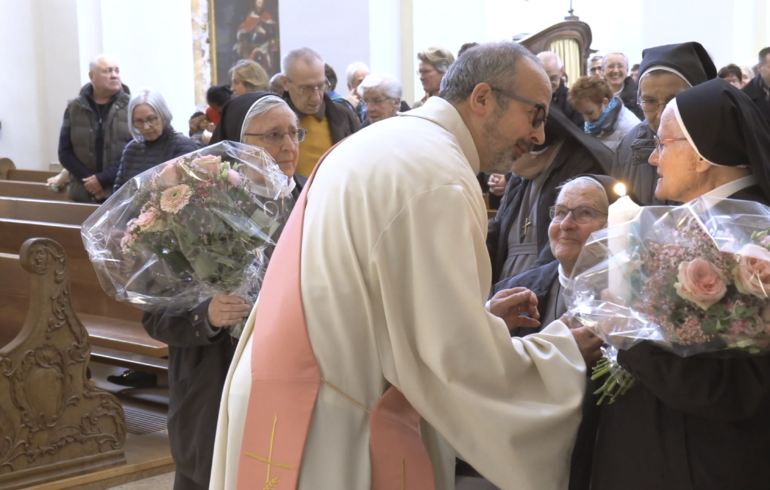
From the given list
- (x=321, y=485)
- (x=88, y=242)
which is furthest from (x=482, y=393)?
(x=88, y=242)

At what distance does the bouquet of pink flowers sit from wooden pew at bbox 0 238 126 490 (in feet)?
10.5

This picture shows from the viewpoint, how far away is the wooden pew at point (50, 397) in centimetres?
465

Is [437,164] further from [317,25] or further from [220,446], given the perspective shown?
[317,25]

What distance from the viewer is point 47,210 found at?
6.93m

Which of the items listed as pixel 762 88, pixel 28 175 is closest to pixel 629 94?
pixel 762 88

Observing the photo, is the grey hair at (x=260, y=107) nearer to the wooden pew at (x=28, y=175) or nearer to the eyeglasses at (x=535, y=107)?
the eyeglasses at (x=535, y=107)

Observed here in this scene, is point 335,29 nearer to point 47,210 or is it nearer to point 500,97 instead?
point 47,210

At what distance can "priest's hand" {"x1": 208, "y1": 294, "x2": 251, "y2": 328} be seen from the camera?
10.4ft

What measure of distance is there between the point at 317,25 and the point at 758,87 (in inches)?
323

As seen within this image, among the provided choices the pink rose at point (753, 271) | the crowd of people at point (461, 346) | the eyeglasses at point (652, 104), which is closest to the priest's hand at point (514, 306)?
the crowd of people at point (461, 346)

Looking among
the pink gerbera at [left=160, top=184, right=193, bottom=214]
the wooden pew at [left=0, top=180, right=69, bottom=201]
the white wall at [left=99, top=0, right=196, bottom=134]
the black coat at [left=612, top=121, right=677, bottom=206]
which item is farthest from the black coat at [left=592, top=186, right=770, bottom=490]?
the white wall at [left=99, top=0, right=196, bottom=134]

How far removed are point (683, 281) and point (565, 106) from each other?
388 centimetres

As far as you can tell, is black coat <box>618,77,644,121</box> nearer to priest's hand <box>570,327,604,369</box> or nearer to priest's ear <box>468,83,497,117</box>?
priest's ear <box>468,83,497,117</box>

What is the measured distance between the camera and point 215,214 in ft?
10.4
